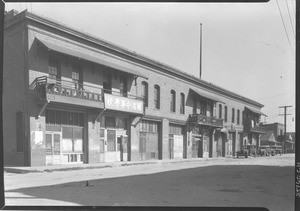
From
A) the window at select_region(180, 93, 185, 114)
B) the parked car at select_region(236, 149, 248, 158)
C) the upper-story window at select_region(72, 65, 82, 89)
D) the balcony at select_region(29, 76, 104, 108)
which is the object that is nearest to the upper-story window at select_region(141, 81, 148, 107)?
the window at select_region(180, 93, 185, 114)

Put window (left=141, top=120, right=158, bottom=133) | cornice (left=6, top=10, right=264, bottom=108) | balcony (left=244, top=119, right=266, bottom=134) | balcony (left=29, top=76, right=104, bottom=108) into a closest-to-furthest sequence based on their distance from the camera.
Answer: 1. balcony (left=29, top=76, right=104, bottom=108)
2. cornice (left=6, top=10, right=264, bottom=108)
3. window (left=141, top=120, right=158, bottom=133)
4. balcony (left=244, top=119, right=266, bottom=134)

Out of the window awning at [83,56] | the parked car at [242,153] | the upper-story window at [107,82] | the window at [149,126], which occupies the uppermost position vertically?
the window awning at [83,56]

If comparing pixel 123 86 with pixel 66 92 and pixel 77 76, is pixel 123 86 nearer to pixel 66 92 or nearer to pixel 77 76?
pixel 77 76

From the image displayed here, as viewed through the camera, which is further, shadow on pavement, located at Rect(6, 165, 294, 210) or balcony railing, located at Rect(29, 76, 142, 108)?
balcony railing, located at Rect(29, 76, 142, 108)

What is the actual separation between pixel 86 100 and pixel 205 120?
16.2 metres

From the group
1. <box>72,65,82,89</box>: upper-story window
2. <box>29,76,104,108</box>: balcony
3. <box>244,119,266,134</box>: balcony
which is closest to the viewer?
<box>29,76,104,108</box>: balcony

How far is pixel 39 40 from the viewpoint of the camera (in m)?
18.4

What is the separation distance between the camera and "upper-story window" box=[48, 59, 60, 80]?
1967 centimetres

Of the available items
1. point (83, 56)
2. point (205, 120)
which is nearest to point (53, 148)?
point (83, 56)

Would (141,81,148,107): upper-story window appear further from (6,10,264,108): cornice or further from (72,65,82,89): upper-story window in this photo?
(72,65,82,89): upper-story window

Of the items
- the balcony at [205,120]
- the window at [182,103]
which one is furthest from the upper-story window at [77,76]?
the balcony at [205,120]

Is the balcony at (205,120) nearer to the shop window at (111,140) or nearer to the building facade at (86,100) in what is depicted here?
the building facade at (86,100)

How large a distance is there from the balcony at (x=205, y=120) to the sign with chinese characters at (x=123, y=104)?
8350 millimetres

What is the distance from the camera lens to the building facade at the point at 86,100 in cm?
1852
